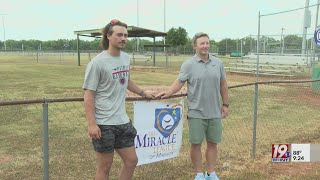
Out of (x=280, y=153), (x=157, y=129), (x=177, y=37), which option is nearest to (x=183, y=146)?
(x=280, y=153)

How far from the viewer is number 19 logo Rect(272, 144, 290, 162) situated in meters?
5.34

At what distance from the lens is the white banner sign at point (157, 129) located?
4508mm

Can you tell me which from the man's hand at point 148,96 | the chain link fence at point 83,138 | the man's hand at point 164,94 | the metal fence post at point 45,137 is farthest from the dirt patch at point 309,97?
the metal fence post at point 45,137

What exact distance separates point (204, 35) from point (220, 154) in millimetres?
2412

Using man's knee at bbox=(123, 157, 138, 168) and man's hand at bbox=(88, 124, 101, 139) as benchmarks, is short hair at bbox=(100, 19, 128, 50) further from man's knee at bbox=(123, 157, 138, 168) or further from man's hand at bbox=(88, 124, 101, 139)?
man's knee at bbox=(123, 157, 138, 168)

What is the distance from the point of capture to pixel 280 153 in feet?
17.7

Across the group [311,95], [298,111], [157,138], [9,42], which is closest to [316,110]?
[298,111]

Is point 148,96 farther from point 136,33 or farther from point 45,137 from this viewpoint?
point 136,33

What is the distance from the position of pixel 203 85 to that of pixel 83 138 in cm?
334

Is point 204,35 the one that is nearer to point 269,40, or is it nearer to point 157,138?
point 157,138

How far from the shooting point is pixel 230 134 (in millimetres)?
7602

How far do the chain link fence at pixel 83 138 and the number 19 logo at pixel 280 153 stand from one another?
13.2 inches

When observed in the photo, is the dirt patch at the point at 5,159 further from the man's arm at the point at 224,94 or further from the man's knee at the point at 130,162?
the man's arm at the point at 224,94

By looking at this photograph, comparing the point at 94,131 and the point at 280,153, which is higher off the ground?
the point at 94,131
